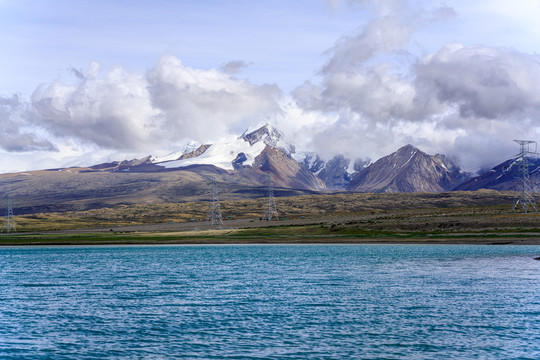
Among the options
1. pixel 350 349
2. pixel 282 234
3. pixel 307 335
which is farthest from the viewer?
pixel 282 234

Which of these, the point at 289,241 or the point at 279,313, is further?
the point at 289,241

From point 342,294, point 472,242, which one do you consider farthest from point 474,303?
point 472,242

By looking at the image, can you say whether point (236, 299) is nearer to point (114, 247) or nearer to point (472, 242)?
point (472, 242)

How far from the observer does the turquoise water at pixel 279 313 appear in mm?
36406

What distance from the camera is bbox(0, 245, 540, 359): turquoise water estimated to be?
36.4 meters

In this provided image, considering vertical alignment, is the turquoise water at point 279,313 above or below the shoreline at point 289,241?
above

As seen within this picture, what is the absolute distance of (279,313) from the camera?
48781mm

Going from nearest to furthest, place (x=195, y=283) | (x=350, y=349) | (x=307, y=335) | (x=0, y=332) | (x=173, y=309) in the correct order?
(x=350, y=349), (x=307, y=335), (x=0, y=332), (x=173, y=309), (x=195, y=283)

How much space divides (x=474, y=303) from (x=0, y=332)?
4112 cm

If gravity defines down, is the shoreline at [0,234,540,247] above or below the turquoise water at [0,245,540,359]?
below

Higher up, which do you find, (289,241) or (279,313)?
(279,313)

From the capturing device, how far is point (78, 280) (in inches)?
3041

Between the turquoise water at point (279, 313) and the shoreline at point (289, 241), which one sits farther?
the shoreline at point (289, 241)

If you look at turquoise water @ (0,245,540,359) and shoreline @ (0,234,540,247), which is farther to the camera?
shoreline @ (0,234,540,247)
